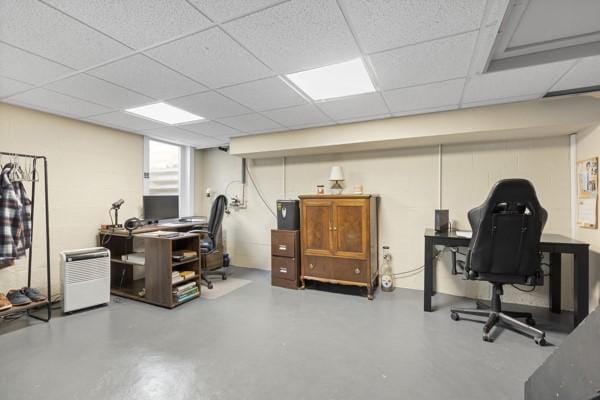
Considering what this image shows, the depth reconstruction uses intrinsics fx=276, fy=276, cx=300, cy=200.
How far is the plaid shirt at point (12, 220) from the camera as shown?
2.50m

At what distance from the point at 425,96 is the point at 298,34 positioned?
5.12 feet

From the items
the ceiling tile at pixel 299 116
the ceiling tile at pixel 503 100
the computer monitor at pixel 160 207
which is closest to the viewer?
the ceiling tile at pixel 503 100

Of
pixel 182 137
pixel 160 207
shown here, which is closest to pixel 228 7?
pixel 182 137

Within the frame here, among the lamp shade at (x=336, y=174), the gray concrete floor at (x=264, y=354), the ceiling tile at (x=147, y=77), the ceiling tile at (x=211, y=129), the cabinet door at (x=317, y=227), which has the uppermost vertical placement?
the ceiling tile at (x=147, y=77)

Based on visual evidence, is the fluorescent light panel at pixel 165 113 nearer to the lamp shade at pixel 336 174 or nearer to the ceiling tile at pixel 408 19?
the lamp shade at pixel 336 174

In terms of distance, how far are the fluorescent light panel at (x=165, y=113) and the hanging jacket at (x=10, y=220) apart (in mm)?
1308

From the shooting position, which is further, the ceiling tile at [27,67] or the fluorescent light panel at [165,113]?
the fluorescent light panel at [165,113]

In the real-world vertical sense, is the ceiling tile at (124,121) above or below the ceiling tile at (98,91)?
below

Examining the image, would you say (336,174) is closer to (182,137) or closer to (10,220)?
(182,137)

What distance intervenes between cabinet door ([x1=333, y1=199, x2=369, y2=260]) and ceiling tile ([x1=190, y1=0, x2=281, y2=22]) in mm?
2499

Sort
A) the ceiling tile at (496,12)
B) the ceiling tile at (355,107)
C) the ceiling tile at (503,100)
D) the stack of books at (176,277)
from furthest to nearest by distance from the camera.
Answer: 1. the stack of books at (176,277)
2. the ceiling tile at (355,107)
3. the ceiling tile at (503,100)
4. the ceiling tile at (496,12)

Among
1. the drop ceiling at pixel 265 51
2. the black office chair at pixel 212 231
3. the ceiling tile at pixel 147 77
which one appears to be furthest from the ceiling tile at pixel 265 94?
the black office chair at pixel 212 231

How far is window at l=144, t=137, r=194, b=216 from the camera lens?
4515 millimetres

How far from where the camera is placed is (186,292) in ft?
10.9
